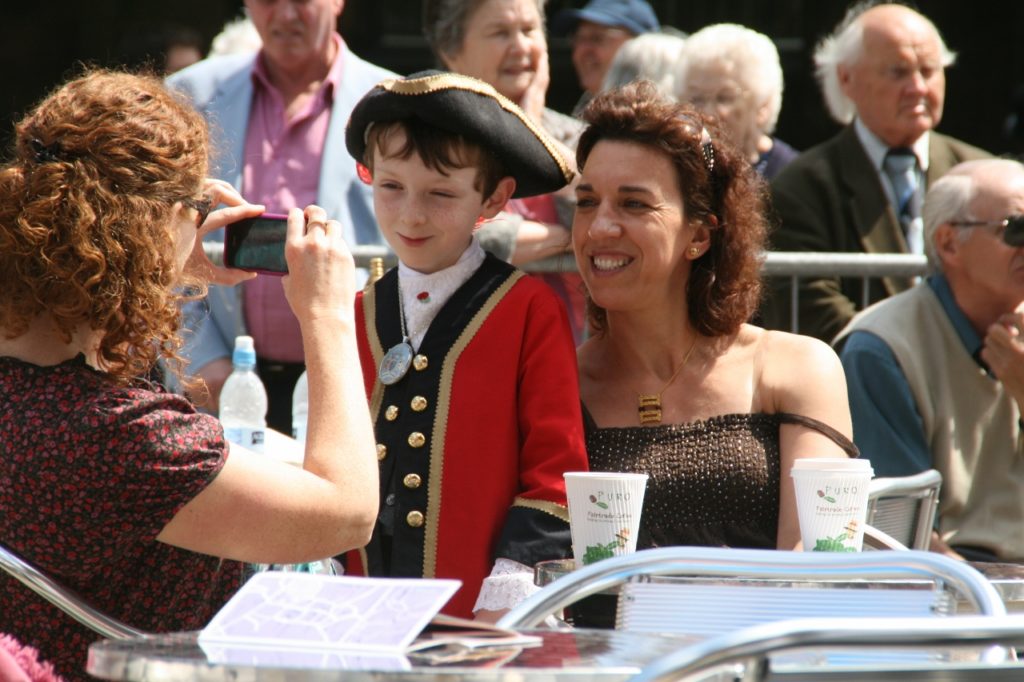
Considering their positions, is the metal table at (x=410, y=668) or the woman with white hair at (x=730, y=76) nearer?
the metal table at (x=410, y=668)

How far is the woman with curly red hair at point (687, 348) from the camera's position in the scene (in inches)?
130

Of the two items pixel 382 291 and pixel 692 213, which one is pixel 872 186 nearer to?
pixel 692 213

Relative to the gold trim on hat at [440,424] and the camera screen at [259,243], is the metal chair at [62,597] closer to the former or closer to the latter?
the camera screen at [259,243]

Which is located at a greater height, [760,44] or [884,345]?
[760,44]

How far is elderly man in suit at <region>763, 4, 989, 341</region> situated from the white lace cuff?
2.38 metres

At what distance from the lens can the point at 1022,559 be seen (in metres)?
4.30

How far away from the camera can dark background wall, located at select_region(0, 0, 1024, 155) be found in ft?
28.3

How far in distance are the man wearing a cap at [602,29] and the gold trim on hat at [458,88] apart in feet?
10.4

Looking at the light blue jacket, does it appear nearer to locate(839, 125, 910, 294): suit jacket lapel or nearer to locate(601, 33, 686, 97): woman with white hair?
locate(601, 33, 686, 97): woman with white hair

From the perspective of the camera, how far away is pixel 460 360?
315 cm

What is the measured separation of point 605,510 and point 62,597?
2.94ft

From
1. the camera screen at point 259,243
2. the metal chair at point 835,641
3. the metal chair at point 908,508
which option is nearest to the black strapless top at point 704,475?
the metal chair at point 908,508

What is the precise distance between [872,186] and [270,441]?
2.49 metres

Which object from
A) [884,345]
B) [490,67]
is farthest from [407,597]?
[490,67]
